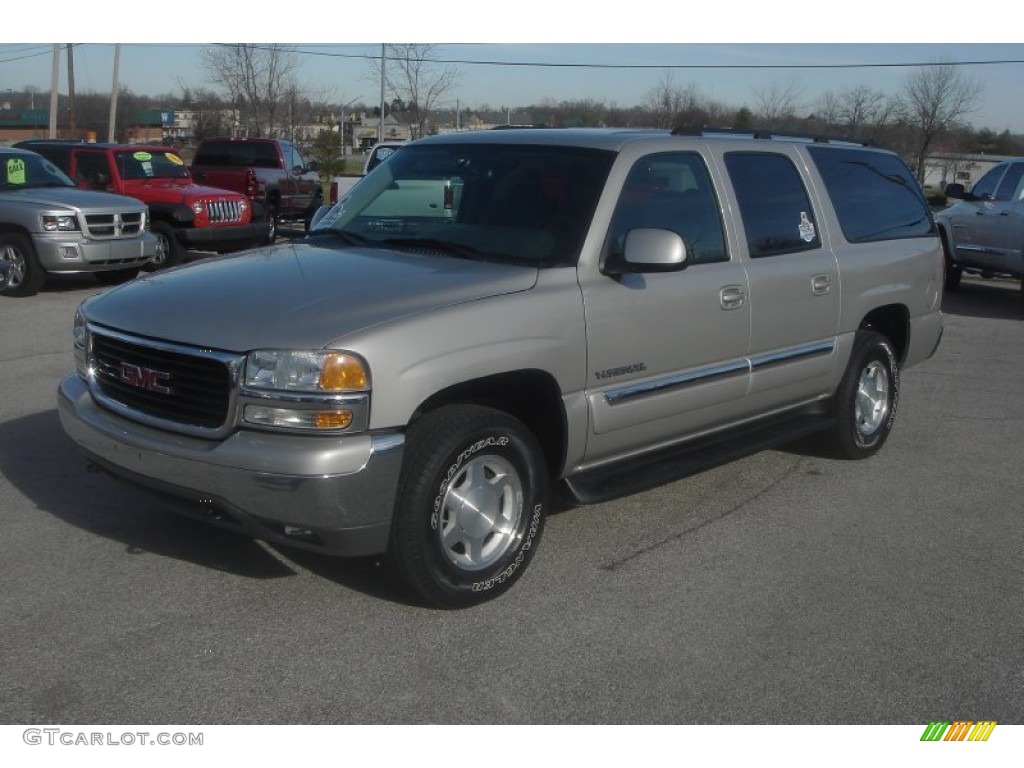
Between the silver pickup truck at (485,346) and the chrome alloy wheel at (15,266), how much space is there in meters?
8.03

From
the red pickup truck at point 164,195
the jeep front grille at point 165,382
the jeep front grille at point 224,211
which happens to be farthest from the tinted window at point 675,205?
the jeep front grille at point 224,211

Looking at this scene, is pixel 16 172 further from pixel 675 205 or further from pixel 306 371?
pixel 306 371

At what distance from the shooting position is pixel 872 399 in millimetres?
6957

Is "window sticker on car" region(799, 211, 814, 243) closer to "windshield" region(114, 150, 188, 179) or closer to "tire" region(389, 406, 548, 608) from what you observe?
"tire" region(389, 406, 548, 608)

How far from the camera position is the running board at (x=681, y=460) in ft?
15.8

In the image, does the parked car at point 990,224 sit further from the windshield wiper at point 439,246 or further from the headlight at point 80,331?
the headlight at point 80,331

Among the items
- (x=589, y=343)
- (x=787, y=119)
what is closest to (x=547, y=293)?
(x=589, y=343)

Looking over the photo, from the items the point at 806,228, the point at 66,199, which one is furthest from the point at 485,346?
the point at 66,199

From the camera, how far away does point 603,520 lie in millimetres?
5512

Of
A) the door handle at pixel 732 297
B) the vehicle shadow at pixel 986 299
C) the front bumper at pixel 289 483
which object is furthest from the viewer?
the vehicle shadow at pixel 986 299

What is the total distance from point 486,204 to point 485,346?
3.66 ft

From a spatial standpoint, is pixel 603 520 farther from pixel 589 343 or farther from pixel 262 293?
pixel 262 293

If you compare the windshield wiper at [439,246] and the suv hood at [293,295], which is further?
the windshield wiper at [439,246]

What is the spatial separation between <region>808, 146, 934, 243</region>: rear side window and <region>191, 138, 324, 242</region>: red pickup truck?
46.8ft
